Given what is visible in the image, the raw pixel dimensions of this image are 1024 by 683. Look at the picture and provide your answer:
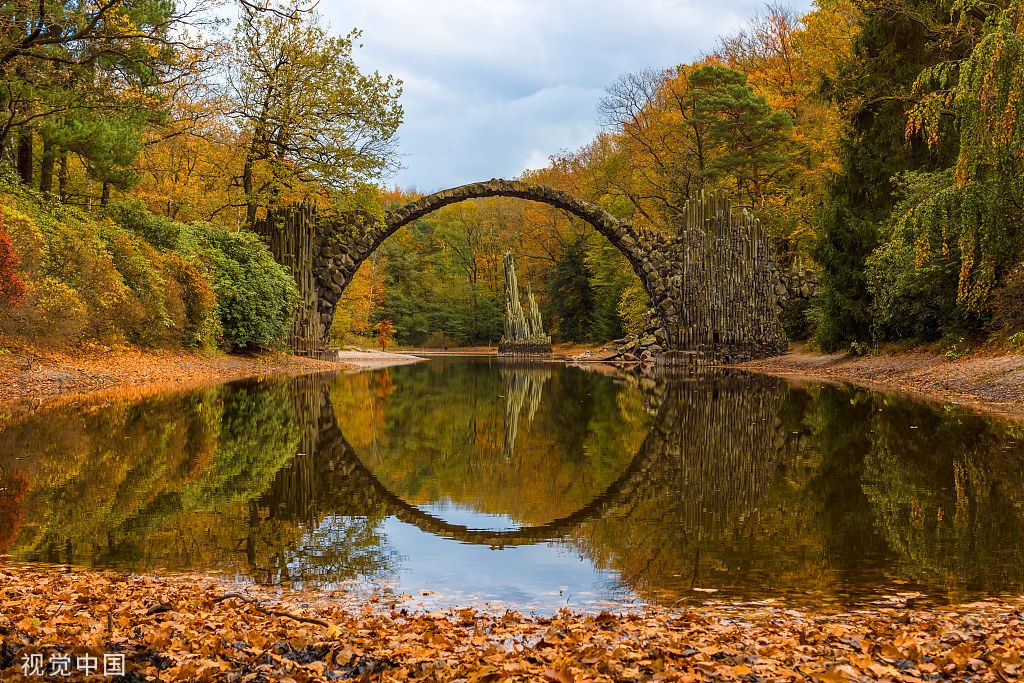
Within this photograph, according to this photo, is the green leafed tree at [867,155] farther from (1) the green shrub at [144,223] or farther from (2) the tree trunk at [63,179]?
(2) the tree trunk at [63,179]

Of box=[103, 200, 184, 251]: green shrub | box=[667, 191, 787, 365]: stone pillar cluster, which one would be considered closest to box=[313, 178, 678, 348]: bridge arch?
box=[667, 191, 787, 365]: stone pillar cluster

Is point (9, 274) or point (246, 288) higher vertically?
point (246, 288)

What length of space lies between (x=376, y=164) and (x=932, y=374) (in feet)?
50.1

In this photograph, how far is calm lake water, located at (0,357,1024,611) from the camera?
12.9ft

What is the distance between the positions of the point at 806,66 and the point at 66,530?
1234 inches

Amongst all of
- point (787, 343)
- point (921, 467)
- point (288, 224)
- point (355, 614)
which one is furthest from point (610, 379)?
point (355, 614)

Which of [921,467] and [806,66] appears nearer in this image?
[921,467]

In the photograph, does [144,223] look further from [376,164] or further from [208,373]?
[376,164]

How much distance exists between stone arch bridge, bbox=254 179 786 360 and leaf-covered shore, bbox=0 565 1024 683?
66.8 ft

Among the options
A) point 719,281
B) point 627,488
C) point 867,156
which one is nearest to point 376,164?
point 719,281

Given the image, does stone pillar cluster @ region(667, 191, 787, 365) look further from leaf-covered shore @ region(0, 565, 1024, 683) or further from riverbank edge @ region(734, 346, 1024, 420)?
leaf-covered shore @ region(0, 565, 1024, 683)

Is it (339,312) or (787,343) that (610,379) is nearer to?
(787,343)

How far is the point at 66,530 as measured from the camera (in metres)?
4.59

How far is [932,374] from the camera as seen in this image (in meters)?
14.7
